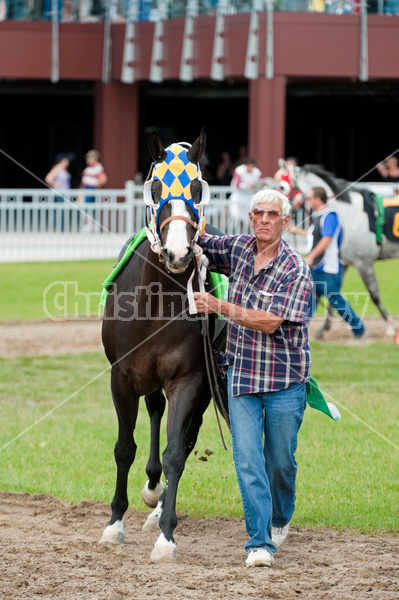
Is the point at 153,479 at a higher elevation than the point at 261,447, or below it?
below

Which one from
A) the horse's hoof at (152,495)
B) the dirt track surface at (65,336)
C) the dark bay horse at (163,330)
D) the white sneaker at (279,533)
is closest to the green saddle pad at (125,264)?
the dark bay horse at (163,330)

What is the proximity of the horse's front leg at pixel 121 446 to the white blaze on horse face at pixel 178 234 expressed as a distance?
95cm

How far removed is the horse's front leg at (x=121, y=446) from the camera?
16.5 ft

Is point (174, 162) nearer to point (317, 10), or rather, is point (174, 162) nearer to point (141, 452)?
point (141, 452)

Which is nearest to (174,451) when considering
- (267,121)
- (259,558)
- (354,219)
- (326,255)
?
(259,558)

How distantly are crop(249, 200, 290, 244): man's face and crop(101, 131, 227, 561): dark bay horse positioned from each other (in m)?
0.29

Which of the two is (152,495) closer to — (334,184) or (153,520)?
(153,520)

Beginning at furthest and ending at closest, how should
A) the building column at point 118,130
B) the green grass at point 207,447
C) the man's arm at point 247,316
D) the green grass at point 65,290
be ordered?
the building column at point 118,130, the green grass at point 65,290, the green grass at point 207,447, the man's arm at point 247,316

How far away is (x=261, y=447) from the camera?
468 cm

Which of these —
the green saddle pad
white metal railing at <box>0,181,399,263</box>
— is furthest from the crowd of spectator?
the green saddle pad

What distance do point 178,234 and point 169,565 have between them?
5.30 feet

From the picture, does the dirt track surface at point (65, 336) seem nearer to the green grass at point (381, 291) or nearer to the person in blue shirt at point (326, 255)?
the green grass at point (381, 291)

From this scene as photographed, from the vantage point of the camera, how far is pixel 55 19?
2173 centimetres

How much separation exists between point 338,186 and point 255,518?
775 cm
